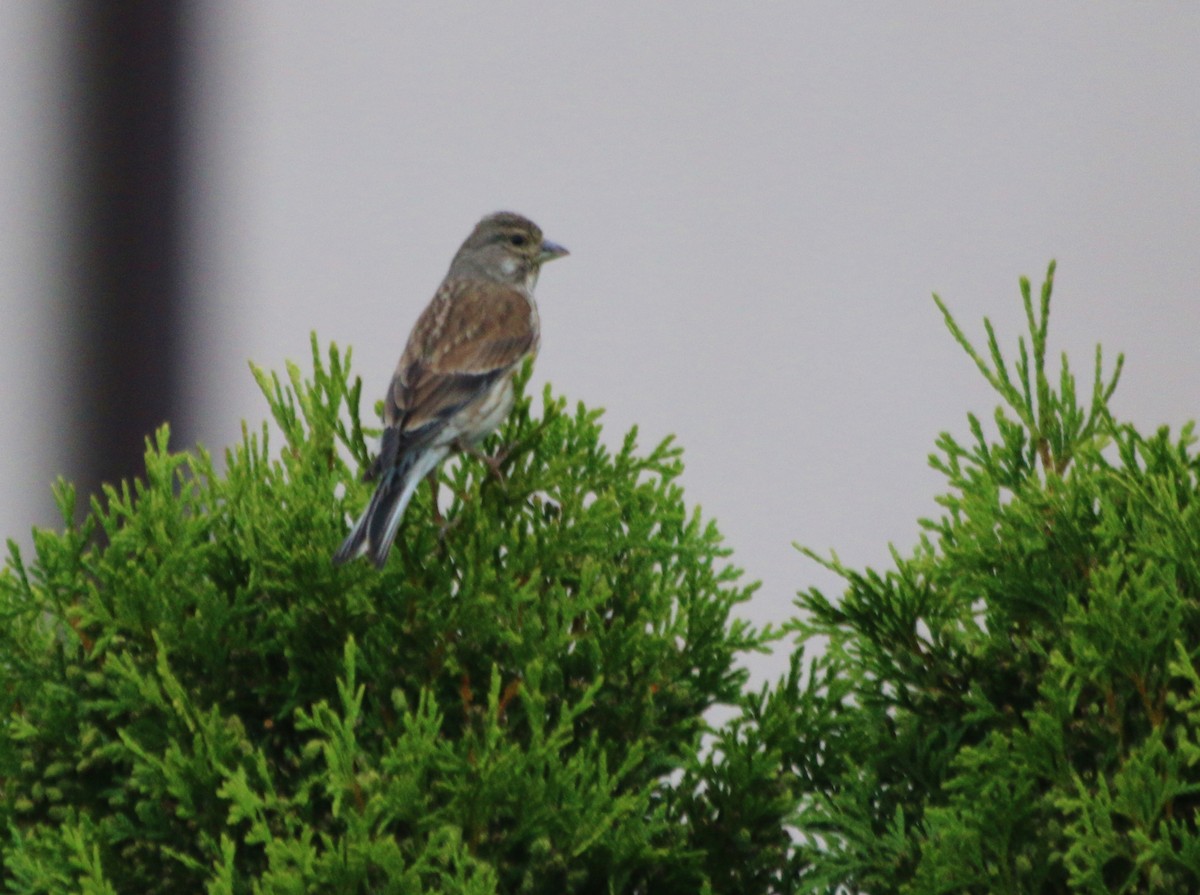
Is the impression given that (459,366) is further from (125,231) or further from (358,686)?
(358,686)

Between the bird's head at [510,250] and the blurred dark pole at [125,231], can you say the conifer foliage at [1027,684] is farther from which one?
the bird's head at [510,250]

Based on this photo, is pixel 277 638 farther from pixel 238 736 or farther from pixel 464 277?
pixel 464 277

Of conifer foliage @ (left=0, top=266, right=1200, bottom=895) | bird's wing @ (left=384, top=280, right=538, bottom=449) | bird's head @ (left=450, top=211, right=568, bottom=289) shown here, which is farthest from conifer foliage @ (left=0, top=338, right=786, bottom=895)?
bird's head @ (left=450, top=211, right=568, bottom=289)

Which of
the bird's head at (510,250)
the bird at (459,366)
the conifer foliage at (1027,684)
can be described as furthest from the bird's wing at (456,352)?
the conifer foliage at (1027,684)

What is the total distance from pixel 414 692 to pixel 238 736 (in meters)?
0.32

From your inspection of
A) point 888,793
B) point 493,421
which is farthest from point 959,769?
point 493,421

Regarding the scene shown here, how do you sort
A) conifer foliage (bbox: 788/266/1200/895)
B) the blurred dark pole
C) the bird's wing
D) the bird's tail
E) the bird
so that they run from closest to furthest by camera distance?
conifer foliage (bbox: 788/266/1200/895) → the bird's tail → the bird → the blurred dark pole → the bird's wing

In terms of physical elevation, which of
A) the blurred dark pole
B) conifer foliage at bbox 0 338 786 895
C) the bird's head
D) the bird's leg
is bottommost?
conifer foliage at bbox 0 338 786 895

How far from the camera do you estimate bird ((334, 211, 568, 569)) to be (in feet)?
9.87

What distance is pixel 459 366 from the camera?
460cm

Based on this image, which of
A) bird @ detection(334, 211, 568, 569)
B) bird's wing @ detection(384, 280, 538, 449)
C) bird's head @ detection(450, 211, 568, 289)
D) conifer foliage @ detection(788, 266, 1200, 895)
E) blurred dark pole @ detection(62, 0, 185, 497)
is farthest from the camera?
bird's head @ detection(450, 211, 568, 289)

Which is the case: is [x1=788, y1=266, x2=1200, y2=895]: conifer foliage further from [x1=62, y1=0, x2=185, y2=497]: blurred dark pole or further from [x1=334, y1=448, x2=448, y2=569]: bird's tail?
[x1=62, y1=0, x2=185, y2=497]: blurred dark pole

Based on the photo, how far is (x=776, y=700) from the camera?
2.97 meters

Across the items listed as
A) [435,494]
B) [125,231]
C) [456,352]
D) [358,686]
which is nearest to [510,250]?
[456,352]
